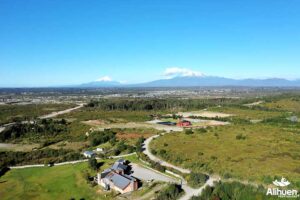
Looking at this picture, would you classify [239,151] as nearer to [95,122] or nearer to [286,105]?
[95,122]

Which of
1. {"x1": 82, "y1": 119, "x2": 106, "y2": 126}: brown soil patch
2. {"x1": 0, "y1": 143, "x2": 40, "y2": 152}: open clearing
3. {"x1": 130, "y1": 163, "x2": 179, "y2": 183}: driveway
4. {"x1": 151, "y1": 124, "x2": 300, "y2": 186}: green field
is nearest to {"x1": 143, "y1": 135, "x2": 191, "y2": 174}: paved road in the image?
{"x1": 151, "y1": 124, "x2": 300, "y2": 186}: green field

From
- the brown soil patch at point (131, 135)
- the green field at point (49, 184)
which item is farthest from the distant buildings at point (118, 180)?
the brown soil patch at point (131, 135)

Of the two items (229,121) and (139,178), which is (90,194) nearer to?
(139,178)

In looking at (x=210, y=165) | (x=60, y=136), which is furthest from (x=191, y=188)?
(x=60, y=136)

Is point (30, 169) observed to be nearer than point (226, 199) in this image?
No

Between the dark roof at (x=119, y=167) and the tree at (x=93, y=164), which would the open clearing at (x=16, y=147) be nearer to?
the tree at (x=93, y=164)
